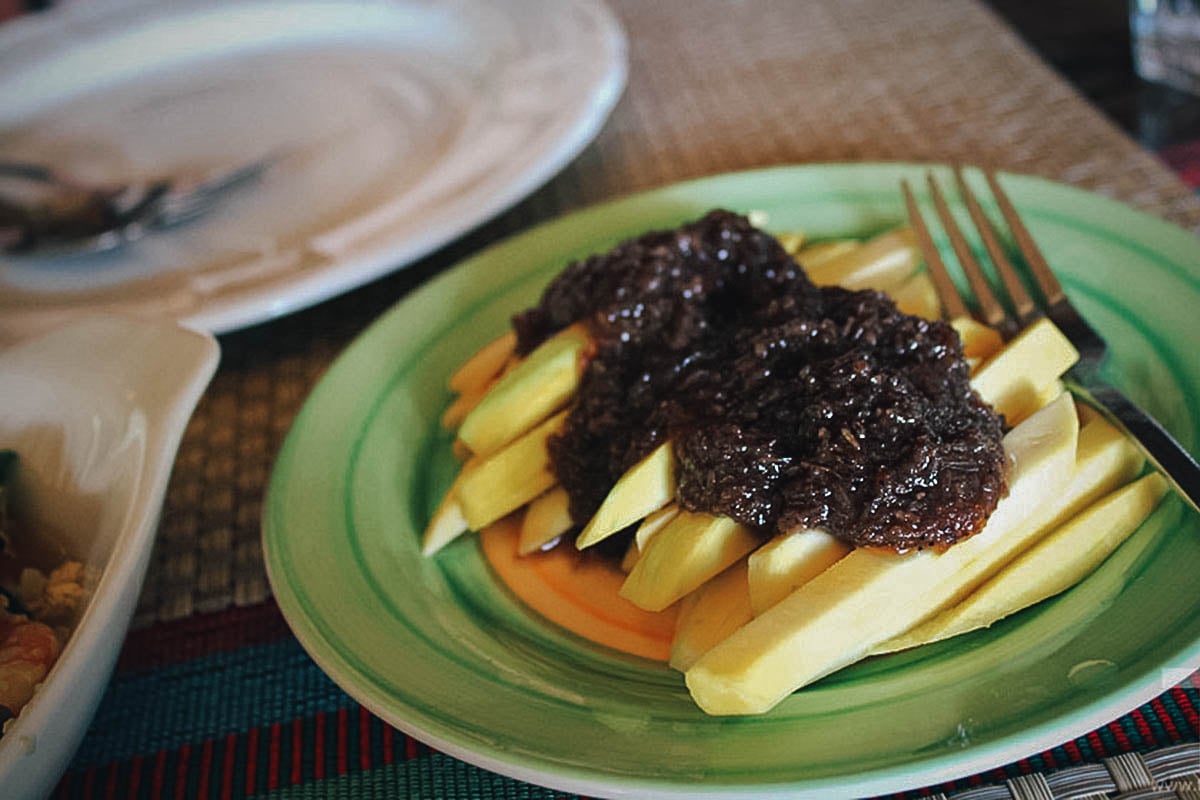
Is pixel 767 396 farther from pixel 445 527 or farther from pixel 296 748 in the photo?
pixel 296 748

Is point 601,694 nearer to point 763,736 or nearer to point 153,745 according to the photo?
point 763,736

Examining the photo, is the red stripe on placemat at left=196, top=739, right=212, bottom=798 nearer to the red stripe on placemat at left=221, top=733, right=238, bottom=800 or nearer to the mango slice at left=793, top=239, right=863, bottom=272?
the red stripe on placemat at left=221, top=733, right=238, bottom=800

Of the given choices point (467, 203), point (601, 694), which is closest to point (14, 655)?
point (601, 694)

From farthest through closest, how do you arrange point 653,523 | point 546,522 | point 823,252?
point 823,252
point 546,522
point 653,523

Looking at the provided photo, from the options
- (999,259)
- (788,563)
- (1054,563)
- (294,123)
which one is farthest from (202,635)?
(294,123)

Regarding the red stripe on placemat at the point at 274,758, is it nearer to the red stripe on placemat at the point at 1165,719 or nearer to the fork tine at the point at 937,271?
the red stripe on placemat at the point at 1165,719

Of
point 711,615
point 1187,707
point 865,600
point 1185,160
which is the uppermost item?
point 865,600

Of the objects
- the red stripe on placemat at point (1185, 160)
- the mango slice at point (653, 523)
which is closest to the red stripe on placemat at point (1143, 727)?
the mango slice at point (653, 523)
